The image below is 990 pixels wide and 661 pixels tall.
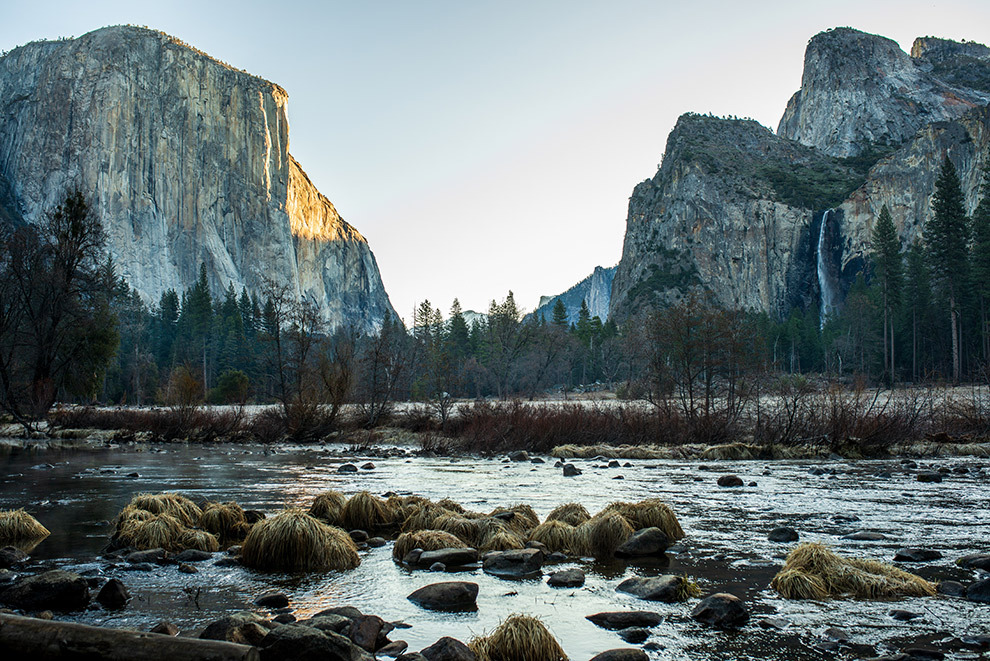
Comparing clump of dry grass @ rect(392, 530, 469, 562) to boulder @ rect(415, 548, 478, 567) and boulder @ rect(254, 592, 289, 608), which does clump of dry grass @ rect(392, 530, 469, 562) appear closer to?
boulder @ rect(415, 548, 478, 567)

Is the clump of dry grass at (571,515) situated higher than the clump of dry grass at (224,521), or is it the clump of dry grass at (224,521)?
the clump of dry grass at (571,515)

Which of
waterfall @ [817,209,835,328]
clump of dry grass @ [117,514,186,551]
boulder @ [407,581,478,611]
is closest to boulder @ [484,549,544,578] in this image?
Answer: boulder @ [407,581,478,611]

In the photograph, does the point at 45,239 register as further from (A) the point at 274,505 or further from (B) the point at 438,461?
(A) the point at 274,505

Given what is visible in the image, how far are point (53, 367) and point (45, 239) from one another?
7.47 m

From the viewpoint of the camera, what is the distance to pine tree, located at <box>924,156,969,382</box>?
61750 millimetres

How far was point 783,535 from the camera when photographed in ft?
32.9

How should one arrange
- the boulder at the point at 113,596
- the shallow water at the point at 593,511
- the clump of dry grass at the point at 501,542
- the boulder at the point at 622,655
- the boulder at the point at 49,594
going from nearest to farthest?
the boulder at the point at 622,655
the shallow water at the point at 593,511
the boulder at the point at 49,594
the boulder at the point at 113,596
the clump of dry grass at the point at 501,542

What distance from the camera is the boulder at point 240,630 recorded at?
16.6 feet

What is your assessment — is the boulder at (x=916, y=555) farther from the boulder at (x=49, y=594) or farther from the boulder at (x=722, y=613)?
the boulder at (x=49, y=594)

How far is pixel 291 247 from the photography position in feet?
583

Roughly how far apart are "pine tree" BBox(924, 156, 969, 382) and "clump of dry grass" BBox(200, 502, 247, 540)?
64.8 metres

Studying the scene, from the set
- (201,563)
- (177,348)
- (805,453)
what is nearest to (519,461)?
(805,453)

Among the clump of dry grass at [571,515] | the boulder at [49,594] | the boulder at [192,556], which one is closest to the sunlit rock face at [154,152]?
the clump of dry grass at [571,515]

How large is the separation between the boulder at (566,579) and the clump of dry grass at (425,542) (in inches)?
69.6
